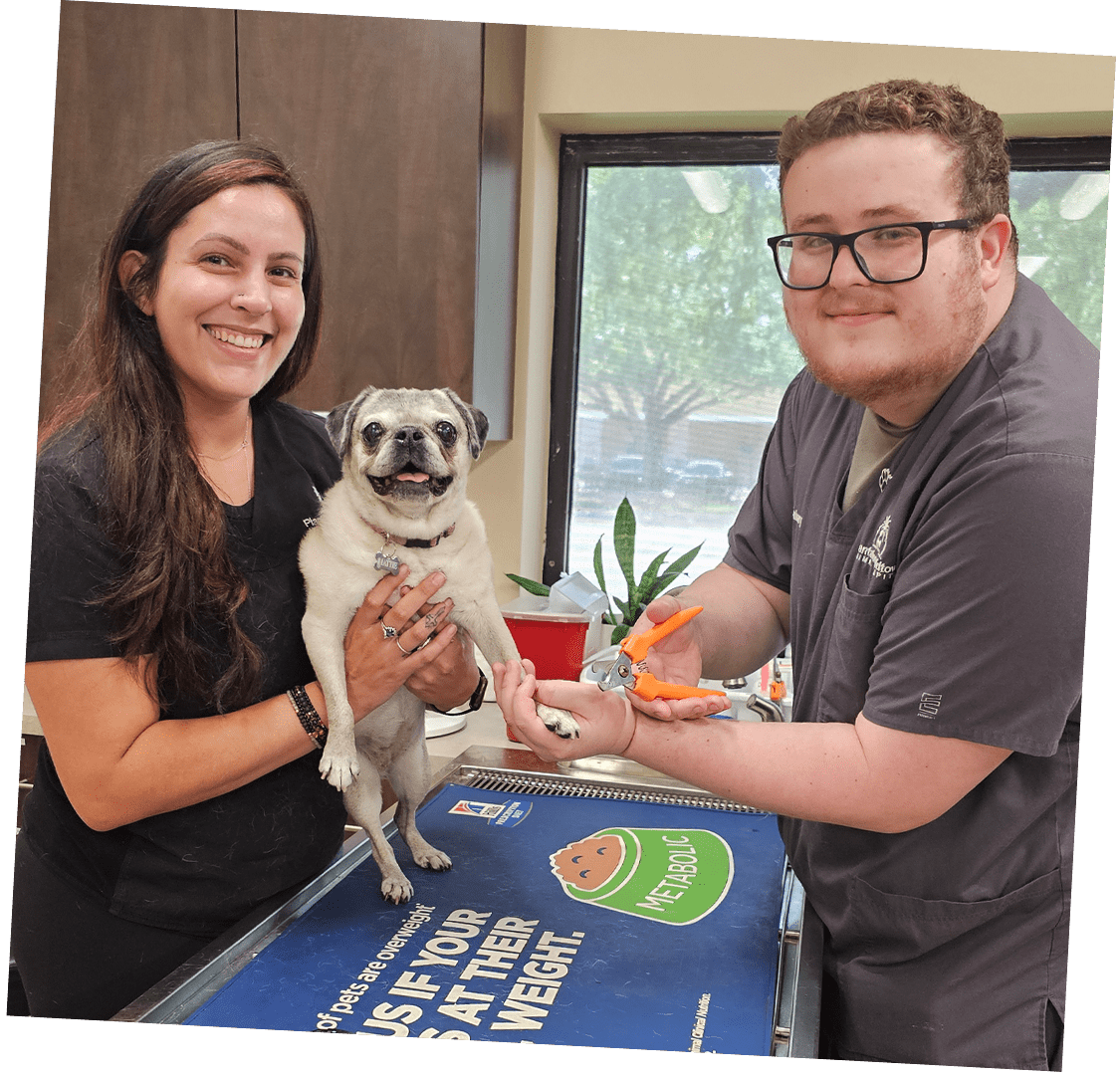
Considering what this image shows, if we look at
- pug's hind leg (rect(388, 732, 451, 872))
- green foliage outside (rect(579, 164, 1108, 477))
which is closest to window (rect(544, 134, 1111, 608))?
green foliage outside (rect(579, 164, 1108, 477))

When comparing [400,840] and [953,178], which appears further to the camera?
[400,840]

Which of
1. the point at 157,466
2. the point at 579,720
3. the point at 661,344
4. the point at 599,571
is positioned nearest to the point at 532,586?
the point at 599,571

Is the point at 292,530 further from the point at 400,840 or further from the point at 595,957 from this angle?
the point at 595,957

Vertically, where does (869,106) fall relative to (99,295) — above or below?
above

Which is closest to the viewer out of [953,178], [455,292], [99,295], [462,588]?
[953,178]

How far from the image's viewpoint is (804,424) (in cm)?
131

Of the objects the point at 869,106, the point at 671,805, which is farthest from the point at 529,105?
the point at 671,805

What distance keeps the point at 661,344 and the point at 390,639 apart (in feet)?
1.96

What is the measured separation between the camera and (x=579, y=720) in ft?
3.68

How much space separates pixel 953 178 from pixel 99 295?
104cm

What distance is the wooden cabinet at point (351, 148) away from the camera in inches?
48.1

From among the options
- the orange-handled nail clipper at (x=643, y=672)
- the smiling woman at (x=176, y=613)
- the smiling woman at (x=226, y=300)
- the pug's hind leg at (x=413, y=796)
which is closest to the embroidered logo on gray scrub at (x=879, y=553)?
the orange-handled nail clipper at (x=643, y=672)

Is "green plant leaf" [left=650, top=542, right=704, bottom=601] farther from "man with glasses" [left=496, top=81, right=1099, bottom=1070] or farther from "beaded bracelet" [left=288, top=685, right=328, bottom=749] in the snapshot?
"beaded bracelet" [left=288, top=685, right=328, bottom=749]

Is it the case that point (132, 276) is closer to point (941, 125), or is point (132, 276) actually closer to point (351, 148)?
point (351, 148)
